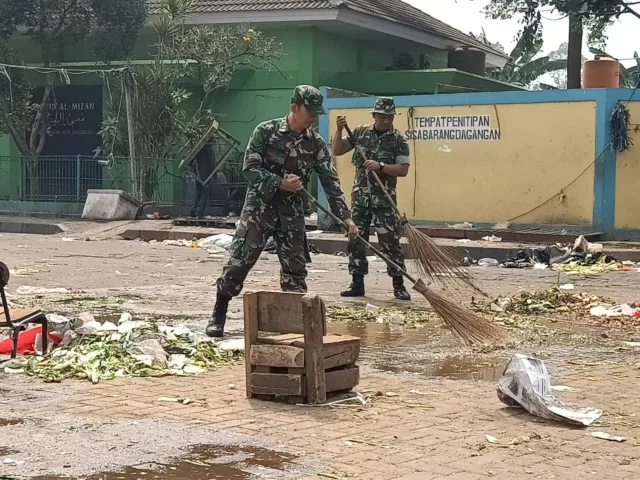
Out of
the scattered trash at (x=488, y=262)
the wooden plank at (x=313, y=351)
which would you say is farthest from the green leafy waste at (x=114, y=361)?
the scattered trash at (x=488, y=262)

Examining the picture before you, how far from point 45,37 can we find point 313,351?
2125 cm

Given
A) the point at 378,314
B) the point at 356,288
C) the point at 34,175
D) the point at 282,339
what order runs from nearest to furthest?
1. the point at 282,339
2. the point at 378,314
3. the point at 356,288
4. the point at 34,175

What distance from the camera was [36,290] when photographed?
10.6m

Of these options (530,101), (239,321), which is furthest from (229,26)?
(239,321)

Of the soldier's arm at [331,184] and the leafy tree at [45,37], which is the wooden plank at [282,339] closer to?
the soldier's arm at [331,184]

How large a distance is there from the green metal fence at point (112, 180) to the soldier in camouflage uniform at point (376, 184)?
38.9 ft

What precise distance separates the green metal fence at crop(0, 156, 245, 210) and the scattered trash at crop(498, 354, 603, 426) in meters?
16.9

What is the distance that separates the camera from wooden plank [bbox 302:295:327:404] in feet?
17.5

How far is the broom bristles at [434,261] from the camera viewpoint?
927 cm

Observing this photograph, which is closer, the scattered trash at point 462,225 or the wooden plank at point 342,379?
the wooden plank at point 342,379

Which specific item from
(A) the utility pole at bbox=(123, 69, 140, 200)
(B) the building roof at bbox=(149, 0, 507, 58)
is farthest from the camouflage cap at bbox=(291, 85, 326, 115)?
(B) the building roof at bbox=(149, 0, 507, 58)

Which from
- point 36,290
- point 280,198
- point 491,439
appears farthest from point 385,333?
point 36,290

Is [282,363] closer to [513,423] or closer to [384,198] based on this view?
[513,423]

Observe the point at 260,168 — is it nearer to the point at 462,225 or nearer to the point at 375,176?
the point at 375,176
